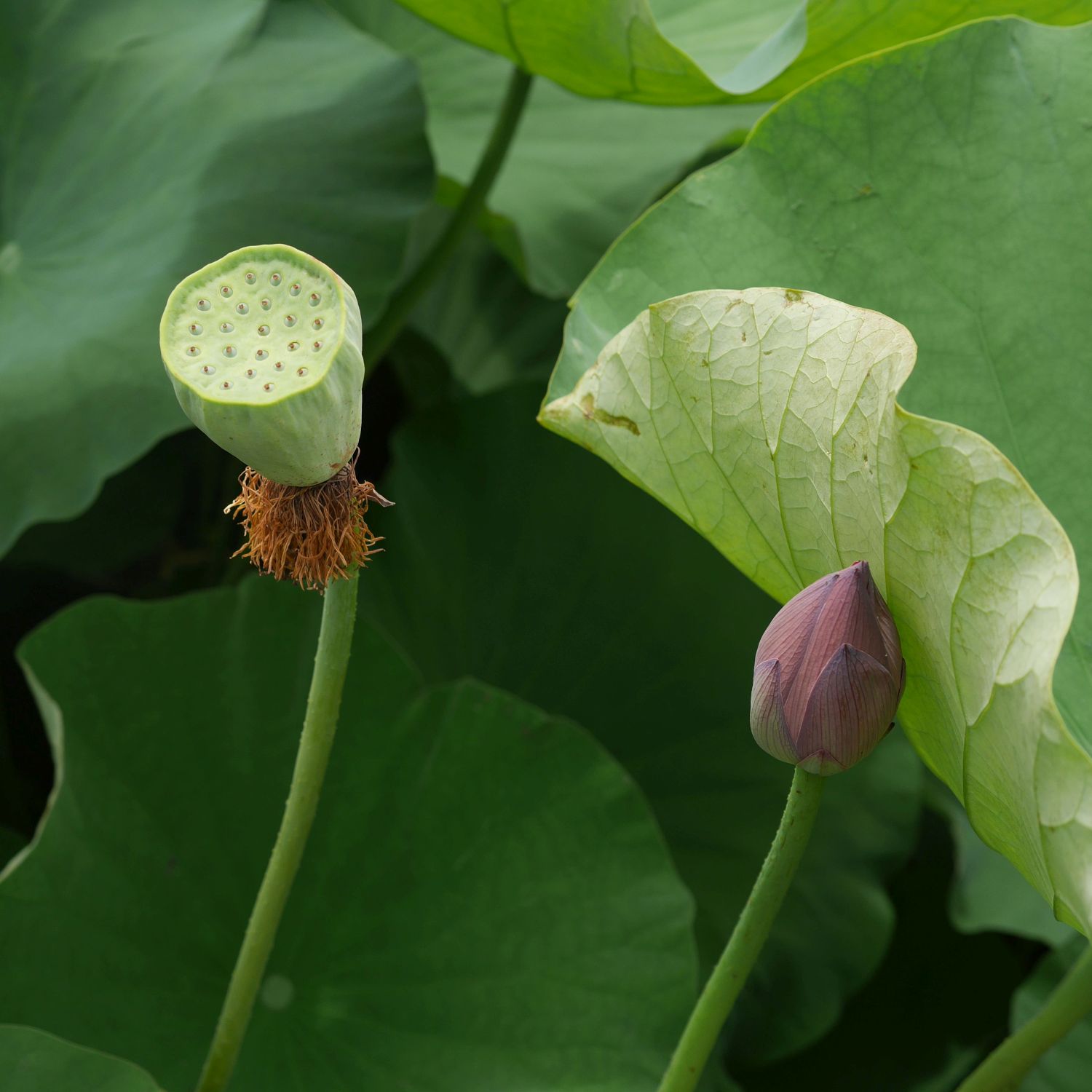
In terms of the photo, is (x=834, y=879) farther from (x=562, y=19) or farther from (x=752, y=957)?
(x=562, y=19)

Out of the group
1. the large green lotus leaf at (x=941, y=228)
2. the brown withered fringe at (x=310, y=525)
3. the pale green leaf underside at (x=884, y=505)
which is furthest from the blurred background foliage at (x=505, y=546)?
the brown withered fringe at (x=310, y=525)

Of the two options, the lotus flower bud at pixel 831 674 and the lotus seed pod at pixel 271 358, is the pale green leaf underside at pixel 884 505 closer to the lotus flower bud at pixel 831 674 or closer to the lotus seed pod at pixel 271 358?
the lotus flower bud at pixel 831 674

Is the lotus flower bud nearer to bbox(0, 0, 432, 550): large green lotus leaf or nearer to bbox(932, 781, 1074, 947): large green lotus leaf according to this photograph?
bbox(0, 0, 432, 550): large green lotus leaf

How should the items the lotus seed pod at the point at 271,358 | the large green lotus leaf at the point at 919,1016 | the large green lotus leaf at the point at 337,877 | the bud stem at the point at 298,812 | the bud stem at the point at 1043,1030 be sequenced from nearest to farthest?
the lotus seed pod at the point at 271,358
the bud stem at the point at 298,812
the bud stem at the point at 1043,1030
the large green lotus leaf at the point at 337,877
the large green lotus leaf at the point at 919,1016

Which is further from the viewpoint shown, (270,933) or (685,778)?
(685,778)

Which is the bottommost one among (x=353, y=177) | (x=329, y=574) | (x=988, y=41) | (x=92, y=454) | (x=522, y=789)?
(x=522, y=789)

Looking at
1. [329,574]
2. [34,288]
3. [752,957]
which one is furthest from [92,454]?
[752,957]
